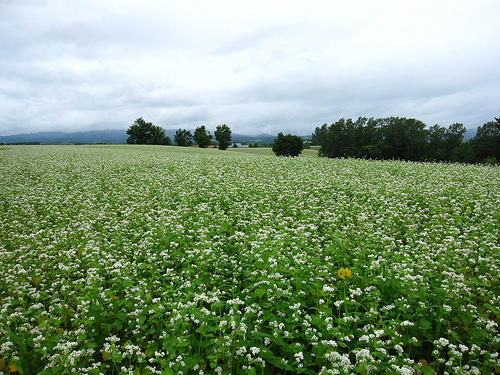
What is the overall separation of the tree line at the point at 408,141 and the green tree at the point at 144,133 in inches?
3046

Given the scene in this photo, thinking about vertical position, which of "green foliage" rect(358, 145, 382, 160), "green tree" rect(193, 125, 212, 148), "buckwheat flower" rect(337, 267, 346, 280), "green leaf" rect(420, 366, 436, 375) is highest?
"green tree" rect(193, 125, 212, 148)

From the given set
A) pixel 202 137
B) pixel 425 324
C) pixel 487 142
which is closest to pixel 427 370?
pixel 425 324

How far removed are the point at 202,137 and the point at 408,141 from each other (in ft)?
258

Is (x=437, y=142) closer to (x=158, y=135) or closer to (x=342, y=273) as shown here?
(x=342, y=273)

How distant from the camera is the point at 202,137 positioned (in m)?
118

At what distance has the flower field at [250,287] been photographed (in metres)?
3.61

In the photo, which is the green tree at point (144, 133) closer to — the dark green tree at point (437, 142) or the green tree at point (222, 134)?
the green tree at point (222, 134)

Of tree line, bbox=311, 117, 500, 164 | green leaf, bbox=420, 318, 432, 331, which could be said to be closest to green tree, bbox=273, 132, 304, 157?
tree line, bbox=311, 117, 500, 164

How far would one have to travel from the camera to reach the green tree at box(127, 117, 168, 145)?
398 ft

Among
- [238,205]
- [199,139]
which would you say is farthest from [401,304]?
[199,139]

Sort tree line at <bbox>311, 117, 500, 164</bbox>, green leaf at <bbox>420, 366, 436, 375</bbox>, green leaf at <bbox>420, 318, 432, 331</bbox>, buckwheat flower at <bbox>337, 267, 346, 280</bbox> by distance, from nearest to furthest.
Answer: green leaf at <bbox>420, 366, 436, 375</bbox>, green leaf at <bbox>420, 318, 432, 331</bbox>, buckwheat flower at <bbox>337, 267, 346, 280</bbox>, tree line at <bbox>311, 117, 500, 164</bbox>

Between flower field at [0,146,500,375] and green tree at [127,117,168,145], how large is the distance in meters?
119

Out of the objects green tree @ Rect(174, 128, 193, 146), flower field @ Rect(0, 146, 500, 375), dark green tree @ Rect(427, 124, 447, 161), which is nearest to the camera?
flower field @ Rect(0, 146, 500, 375)

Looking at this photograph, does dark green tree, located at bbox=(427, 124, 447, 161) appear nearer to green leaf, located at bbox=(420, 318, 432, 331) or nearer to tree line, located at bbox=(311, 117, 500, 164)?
tree line, located at bbox=(311, 117, 500, 164)
